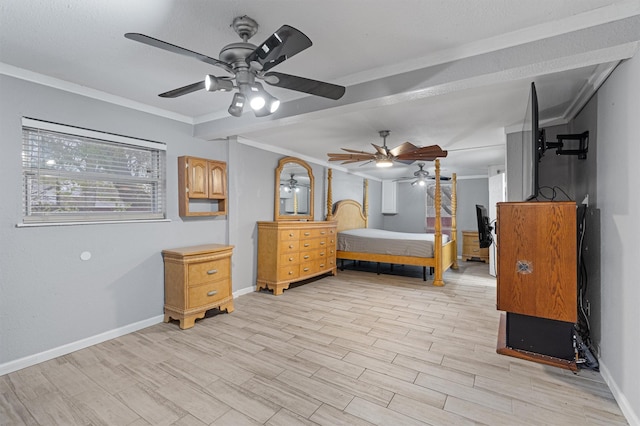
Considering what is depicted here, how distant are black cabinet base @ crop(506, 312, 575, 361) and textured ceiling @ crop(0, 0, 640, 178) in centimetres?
189

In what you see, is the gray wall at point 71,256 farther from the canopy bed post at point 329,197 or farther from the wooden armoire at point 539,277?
the wooden armoire at point 539,277

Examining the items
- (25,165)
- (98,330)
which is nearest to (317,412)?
(98,330)

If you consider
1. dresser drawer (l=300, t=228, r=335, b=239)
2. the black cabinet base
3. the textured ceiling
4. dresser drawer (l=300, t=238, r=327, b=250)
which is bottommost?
the black cabinet base

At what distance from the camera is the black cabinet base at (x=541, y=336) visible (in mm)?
2301

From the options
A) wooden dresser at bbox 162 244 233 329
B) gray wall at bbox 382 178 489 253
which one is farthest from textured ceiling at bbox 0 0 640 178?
gray wall at bbox 382 178 489 253

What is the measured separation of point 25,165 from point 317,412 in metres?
2.91

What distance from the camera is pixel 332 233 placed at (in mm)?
5492

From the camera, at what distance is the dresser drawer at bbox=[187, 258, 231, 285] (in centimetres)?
310

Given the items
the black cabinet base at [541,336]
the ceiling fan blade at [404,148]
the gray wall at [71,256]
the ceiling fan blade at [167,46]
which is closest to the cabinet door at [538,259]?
the black cabinet base at [541,336]

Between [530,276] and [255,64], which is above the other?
[255,64]

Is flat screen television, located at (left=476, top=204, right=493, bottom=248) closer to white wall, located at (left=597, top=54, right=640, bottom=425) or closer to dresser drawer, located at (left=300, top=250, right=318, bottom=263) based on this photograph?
white wall, located at (left=597, top=54, right=640, bottom=425)

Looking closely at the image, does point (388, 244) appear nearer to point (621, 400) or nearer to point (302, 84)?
point (621, 400)

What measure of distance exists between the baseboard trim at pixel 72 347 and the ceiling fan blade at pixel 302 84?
2.78m

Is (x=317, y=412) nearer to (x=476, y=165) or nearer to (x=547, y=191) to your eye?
(x=547, y=191)
